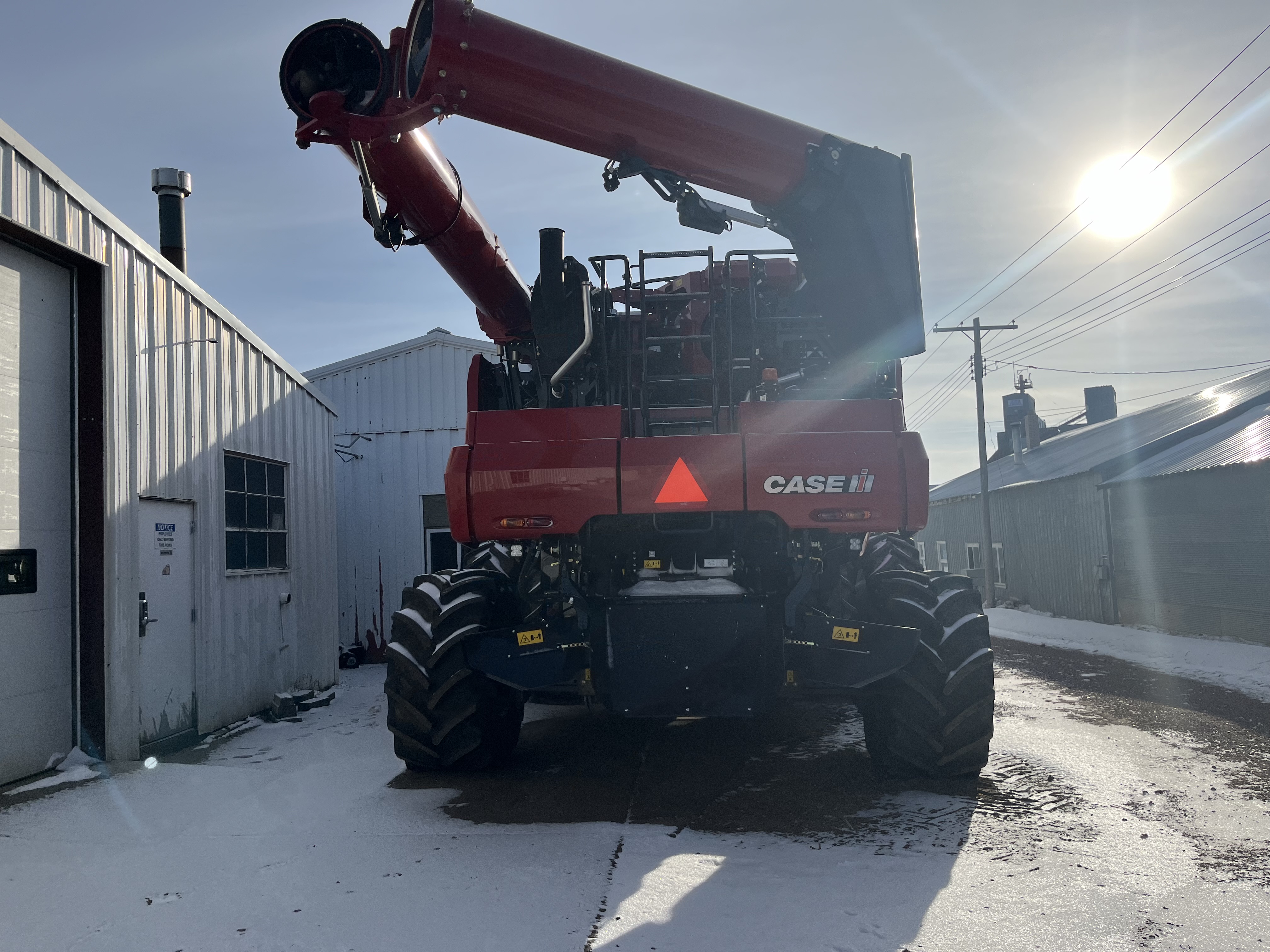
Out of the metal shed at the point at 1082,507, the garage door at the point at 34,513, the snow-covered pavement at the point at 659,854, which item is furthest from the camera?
the metal shed at the point at 1082,507

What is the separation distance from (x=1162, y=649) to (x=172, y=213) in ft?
50.8

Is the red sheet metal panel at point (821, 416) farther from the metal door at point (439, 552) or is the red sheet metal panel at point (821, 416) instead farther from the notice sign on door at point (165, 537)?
the metal door at point (439, 552)

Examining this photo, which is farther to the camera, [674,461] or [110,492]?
[110,492]

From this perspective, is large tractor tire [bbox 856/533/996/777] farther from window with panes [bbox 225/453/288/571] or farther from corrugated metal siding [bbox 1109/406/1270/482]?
corrugated metal siding [bbox 1109/406/1270/482]

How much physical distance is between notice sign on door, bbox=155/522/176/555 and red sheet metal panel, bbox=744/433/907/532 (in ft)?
17.4

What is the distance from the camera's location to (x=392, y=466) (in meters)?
15.1

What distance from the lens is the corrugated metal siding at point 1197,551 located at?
48.3 ft

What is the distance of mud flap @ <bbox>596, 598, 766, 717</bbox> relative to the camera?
541 cm

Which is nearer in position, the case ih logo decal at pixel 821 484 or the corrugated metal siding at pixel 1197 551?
the case ih logo decal at pixel 821 484

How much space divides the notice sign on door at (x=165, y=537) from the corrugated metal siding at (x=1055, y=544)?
18385mm

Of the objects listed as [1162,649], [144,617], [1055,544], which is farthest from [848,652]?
[1055,544]

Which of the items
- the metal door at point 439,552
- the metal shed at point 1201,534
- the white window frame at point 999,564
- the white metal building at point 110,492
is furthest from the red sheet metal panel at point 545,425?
the white window frame at point 999,564

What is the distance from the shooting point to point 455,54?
5305mm

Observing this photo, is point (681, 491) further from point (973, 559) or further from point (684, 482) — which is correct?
point (973, 559)
